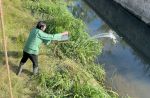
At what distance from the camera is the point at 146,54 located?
14.1 m

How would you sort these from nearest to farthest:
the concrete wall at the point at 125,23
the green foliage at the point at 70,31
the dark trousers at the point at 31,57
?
1. the dark trousers at the point at 31,57
2. the green foliage at the point at 70,31
3. the concrete wall at the point at 125,23

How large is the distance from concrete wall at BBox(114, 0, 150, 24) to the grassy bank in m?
4.37

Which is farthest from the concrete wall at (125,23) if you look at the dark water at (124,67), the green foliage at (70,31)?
the green foliage at (70,31)

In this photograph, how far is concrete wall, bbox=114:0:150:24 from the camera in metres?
16.7

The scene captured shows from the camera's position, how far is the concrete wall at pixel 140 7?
16.7m

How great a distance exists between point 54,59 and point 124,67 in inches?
127

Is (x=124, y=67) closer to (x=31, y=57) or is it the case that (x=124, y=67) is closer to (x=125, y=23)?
(x=31, y=57)

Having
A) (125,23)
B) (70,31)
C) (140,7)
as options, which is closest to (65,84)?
(70,31)

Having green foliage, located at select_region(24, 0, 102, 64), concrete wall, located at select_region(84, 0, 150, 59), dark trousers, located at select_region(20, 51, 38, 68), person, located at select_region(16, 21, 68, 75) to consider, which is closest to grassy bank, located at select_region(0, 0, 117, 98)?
green foliage, located at select_region(24, 0, 102, 64)

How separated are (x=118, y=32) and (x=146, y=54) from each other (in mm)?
2315

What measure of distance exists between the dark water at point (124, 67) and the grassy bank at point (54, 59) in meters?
0.80

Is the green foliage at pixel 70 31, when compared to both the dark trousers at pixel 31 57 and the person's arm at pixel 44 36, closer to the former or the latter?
the dark trousers at pixel 31 57

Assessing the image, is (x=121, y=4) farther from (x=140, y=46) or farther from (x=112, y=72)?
(x=112, y=72)

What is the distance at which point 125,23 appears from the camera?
17125mm
